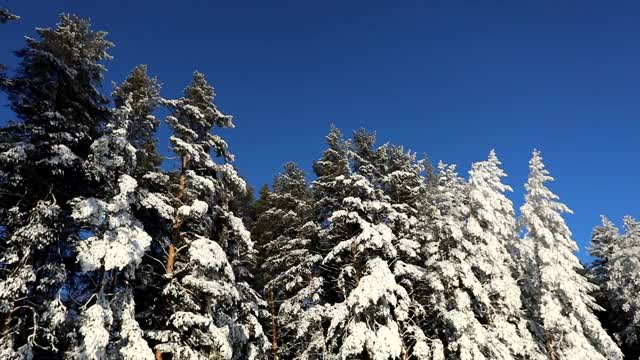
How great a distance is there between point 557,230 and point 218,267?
22121 millimetres

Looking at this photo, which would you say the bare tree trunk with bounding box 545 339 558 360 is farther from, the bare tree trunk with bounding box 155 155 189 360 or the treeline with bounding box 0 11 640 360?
the bare tree trunk with bounding box 155 155 189 360

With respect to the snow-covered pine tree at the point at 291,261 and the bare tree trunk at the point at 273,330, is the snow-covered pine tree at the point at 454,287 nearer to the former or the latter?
the snow-covered pine tree at the point at 291,261

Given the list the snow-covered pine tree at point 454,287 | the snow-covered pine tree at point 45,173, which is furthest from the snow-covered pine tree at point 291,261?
the snow-covered pine tree at point 45,173

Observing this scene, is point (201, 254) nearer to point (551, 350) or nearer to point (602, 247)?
point (551, 350)

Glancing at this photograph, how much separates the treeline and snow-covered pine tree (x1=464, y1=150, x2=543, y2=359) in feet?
0.33

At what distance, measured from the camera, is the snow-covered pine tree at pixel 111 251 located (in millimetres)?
12878

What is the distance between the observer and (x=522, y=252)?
27.7 metres

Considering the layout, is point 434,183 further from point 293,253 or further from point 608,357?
point 608,357

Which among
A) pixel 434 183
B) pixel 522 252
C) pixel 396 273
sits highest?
pixel 434 183

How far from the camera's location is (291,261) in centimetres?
2455

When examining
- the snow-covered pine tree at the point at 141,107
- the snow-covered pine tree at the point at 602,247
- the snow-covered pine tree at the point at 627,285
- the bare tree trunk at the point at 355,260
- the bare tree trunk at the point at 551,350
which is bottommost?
the bare tree trunk at the point at 551,350

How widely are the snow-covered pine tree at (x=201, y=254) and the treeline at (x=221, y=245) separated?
86 mm

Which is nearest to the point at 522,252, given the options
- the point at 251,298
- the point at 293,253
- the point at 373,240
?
the point at 373,240

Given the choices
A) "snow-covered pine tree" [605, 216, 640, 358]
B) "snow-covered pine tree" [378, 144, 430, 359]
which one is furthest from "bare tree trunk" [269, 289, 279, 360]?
"snow-covered pine tree" [605, 216, 640, 358]
